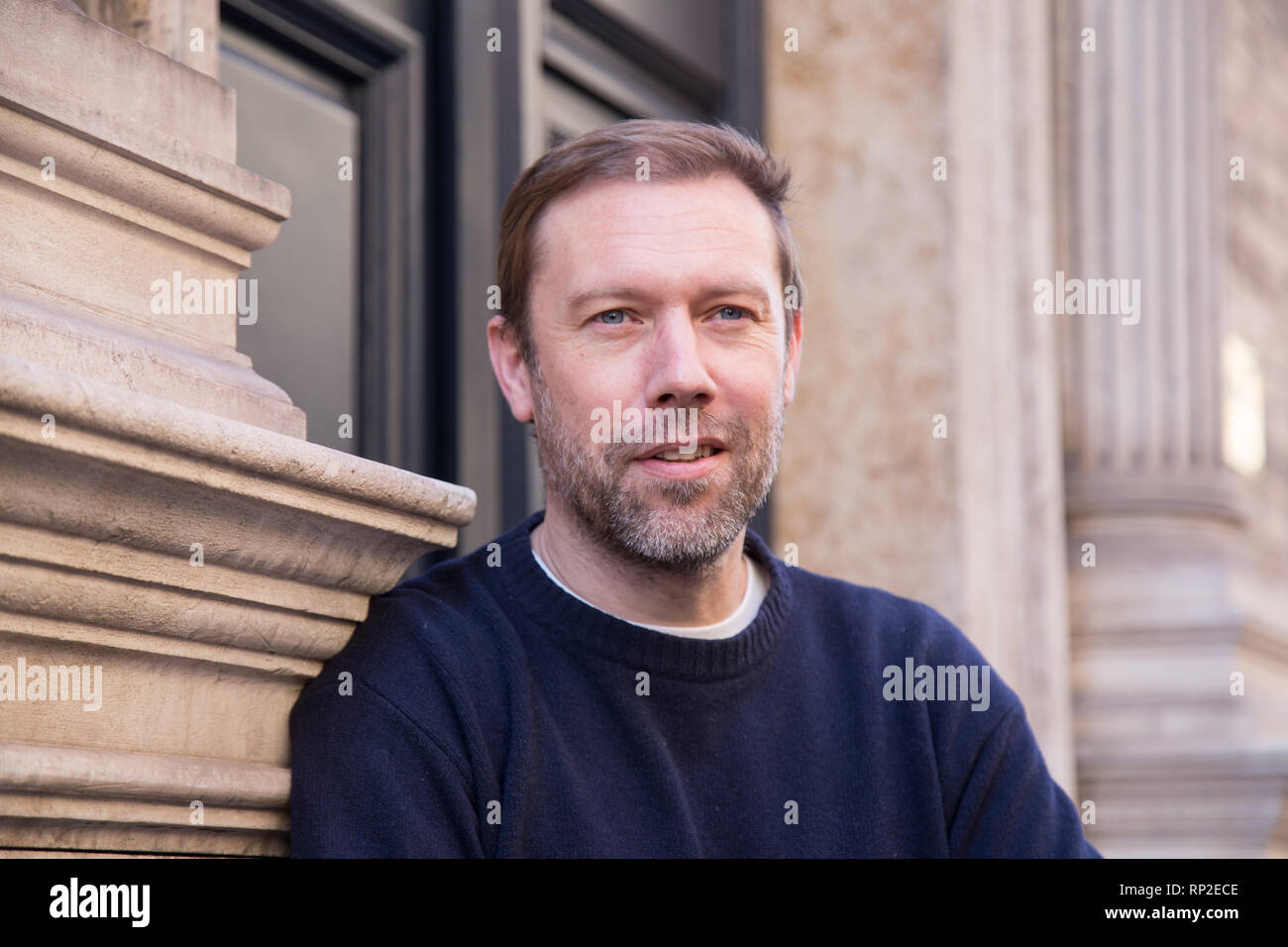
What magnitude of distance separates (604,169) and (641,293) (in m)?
0.20

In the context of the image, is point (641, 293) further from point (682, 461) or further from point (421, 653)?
point (421, 653)

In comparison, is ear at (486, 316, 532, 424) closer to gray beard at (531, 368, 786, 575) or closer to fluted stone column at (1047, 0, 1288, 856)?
gray beard at (531, 368, 786, 575)

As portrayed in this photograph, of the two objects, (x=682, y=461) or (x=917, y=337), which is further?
(x=917, y=337)

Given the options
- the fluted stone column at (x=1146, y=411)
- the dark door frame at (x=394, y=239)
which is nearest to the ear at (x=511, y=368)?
the dark door frame at (x=394, y=239)

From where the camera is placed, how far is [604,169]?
179 cm

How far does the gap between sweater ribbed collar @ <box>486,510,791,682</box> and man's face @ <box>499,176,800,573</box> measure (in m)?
0.08

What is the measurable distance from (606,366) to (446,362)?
109cm

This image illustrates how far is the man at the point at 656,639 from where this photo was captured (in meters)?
1.49

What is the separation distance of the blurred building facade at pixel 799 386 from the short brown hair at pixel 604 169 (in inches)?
14.7

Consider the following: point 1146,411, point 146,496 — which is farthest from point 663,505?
point 1146,411

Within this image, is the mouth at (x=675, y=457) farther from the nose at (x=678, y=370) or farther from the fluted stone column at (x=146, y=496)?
the fluted stone column at (x=146, y=496)

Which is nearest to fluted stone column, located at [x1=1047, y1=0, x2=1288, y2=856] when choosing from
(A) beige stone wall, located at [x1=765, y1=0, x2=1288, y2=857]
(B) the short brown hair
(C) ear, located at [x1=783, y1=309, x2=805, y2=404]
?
(A) beige stone wall, located at [x1=765, y1=0, x2=1288, y2=857]

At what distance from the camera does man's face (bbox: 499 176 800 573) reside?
1637 millimetres
